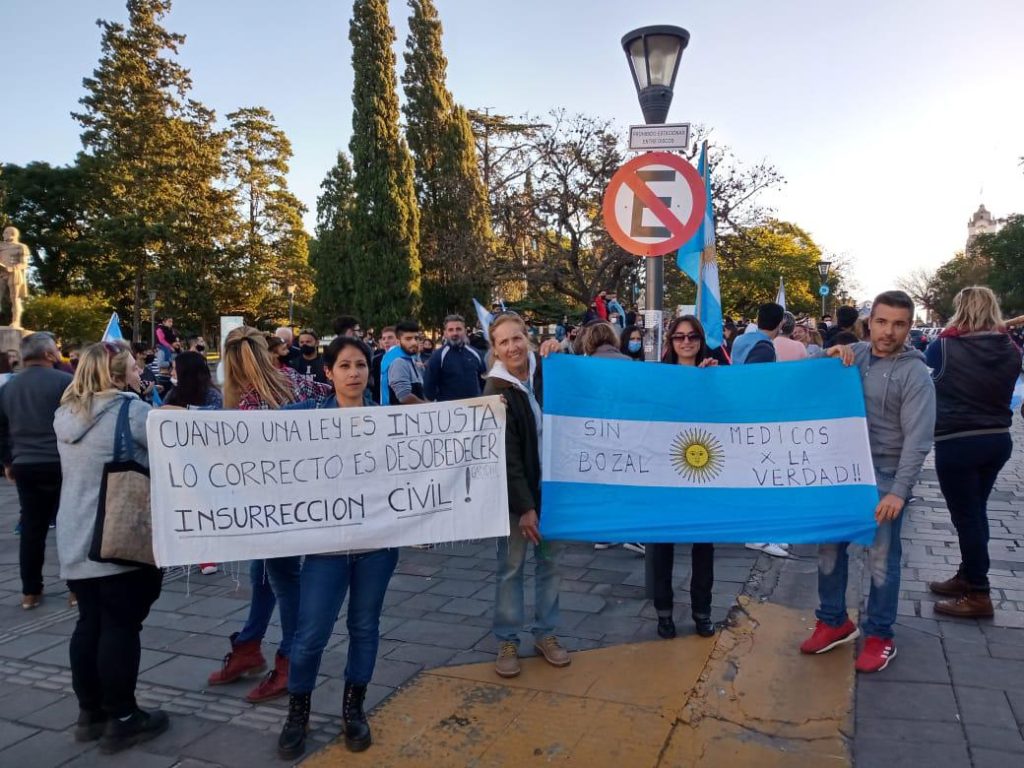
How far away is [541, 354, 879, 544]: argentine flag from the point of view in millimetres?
4051

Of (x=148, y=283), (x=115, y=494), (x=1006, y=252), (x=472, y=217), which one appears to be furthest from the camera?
(x=1006, y=252)

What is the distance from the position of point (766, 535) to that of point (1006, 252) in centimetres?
5690

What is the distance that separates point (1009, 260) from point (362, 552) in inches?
2305

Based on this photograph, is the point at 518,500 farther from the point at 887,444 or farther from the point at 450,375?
the point at 450,375

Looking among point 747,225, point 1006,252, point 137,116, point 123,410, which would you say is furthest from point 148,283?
point 1006,252

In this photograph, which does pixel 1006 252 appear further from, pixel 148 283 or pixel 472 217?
pixel 148 283

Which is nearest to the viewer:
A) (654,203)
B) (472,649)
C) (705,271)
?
(472,649)

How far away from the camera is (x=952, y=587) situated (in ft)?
16.3

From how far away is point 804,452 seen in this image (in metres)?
4.15

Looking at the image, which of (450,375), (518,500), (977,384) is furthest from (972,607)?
(450,375)

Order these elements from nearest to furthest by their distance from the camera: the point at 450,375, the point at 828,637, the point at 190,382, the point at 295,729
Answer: the point at 295,729, the point at 190,382, the point at 828,637, the point at 450,375

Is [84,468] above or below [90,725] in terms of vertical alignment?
above

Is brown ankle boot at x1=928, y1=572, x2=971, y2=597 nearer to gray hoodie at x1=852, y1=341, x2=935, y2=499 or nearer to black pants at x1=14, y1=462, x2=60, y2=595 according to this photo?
gray hoodie at x1=852, y1=341, x2=935, y2=499

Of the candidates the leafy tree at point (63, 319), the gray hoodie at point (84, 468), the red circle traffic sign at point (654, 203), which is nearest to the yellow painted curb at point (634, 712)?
the gray hoodie at point (84, 468)
